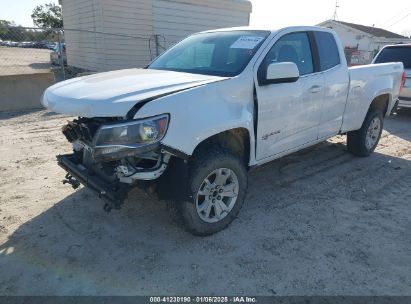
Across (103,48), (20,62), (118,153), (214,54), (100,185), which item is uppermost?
(214,54)

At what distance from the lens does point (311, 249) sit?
11.0ft

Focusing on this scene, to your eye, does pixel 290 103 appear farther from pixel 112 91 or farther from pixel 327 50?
pixel 112 91

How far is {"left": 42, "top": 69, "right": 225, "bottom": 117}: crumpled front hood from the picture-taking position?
2.82 meters

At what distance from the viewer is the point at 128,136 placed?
2838mm

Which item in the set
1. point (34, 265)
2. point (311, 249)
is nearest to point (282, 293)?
point (311, 249)

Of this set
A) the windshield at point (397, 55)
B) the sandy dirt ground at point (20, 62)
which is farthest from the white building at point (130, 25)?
the windshield at point (397, 55)

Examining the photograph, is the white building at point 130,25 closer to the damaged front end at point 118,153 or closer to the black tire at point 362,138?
the black tire at point 362,138

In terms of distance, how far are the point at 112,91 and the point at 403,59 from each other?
8.82 m

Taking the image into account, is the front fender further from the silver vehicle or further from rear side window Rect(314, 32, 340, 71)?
the silver vehicle

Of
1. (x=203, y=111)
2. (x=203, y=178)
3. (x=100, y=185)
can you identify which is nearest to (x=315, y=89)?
(x=203, y=111)

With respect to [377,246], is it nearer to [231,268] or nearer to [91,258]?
[231,268]

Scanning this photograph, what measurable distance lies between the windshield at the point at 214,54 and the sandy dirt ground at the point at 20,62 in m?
12.4

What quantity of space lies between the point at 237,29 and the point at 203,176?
209 centimetres

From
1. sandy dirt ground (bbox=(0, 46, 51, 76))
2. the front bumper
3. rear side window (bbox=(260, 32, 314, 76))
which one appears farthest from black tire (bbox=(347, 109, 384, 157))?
sandy dirt ground (bbox=(0, 46, 51, 76))
